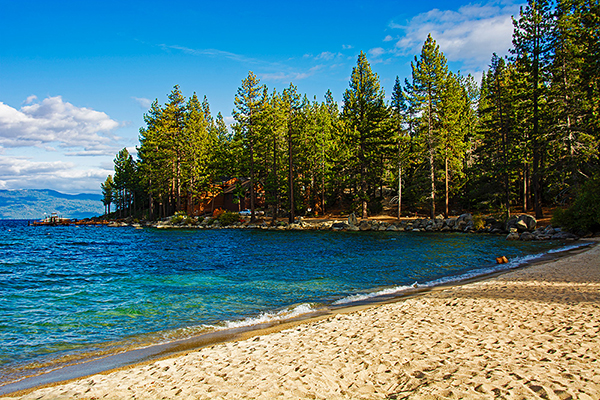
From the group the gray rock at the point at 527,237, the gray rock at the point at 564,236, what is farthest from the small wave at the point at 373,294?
the gray rock at the point at 564,236

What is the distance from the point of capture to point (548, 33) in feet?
102

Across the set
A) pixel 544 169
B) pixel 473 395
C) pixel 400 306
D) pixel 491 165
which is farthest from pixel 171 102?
pixel 473 395

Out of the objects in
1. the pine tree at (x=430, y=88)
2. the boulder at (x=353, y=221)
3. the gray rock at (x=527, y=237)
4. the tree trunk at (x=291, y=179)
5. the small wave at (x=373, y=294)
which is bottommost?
the small wave at (x=373, y=294)

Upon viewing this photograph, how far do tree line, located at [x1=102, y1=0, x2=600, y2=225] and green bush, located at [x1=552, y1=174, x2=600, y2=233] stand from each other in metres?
3.26

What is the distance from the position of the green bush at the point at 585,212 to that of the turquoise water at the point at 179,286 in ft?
19.0

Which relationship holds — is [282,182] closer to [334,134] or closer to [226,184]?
[334,134]

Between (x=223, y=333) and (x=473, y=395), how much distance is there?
5649mm

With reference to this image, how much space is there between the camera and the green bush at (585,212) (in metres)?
24.0

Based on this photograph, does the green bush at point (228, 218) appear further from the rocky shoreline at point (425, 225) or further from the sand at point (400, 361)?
the sand at point (400, 361)

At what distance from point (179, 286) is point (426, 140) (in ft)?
106

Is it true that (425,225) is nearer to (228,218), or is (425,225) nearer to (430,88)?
(430,88)

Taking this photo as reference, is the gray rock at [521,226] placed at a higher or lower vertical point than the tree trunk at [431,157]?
lower

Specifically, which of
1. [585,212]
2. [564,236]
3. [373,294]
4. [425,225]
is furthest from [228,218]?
[373,294]

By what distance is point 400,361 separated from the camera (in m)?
5.19
